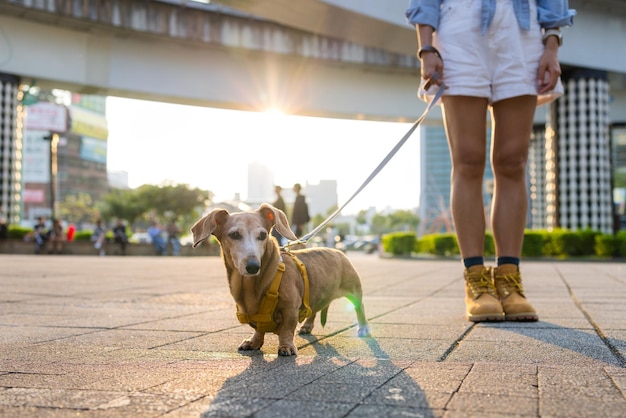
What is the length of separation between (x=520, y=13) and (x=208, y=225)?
2369 mm

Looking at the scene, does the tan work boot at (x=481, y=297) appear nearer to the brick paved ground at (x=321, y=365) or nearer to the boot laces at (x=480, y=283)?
the boot laces at (x=480, y=283)

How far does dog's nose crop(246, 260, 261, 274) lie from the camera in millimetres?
2711

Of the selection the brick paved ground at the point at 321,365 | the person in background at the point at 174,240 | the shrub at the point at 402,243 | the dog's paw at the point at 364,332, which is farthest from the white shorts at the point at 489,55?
the person in background at the point at 174,240

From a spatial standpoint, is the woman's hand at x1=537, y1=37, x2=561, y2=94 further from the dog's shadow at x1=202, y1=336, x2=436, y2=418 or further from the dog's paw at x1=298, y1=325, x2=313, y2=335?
the dog's shadow at x1=202, y1=336, x2=436, y2=418

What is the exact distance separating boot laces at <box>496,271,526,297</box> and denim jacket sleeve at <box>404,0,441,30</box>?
1.55 m

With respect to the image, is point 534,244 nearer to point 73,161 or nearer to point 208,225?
point 208,225

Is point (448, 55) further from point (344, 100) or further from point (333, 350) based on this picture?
point (344, 100)

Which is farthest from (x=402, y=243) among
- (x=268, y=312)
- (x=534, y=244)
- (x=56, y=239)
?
(x=268, y=312)

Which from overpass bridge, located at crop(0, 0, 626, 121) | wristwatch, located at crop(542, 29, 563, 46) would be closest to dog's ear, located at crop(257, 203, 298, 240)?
wristwatch, located at crop(542, 29, 563, 46)

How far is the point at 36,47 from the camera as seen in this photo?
61.3ft

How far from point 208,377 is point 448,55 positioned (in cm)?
259

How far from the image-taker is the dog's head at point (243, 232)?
2.76 m

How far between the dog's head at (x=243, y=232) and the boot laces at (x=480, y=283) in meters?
1.40

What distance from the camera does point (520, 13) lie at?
13.3 ft
